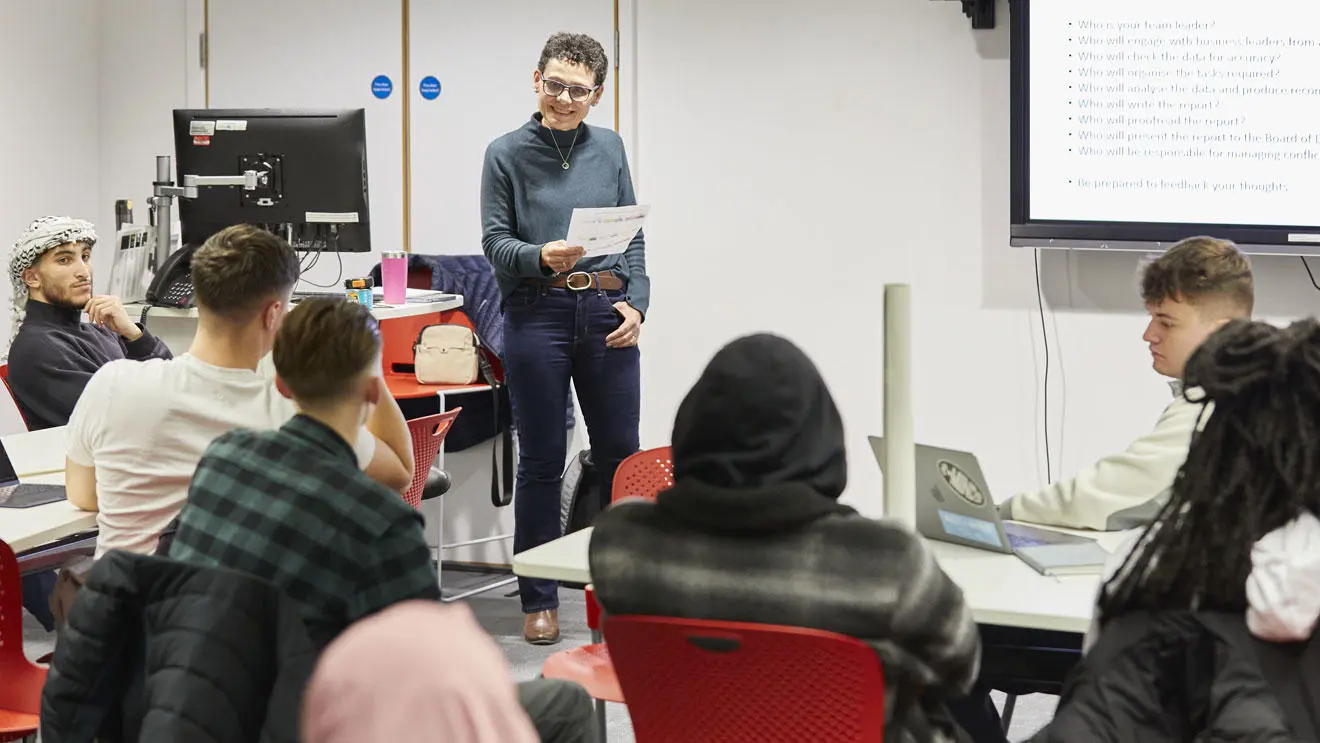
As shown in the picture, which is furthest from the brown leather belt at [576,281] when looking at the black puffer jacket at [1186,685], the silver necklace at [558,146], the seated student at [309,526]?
the black puffer jacket at [1186,685]

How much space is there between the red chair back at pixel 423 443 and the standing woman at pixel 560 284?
0.47 meters

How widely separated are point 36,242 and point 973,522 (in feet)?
8.94

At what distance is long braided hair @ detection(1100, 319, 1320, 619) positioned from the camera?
62.1 inches

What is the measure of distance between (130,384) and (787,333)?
2.85 m

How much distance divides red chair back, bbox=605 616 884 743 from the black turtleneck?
2579 millimetres

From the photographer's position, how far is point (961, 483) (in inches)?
89.7

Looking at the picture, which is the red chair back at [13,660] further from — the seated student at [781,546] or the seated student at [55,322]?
the seated student at [55,322]

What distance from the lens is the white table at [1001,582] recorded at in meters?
1.97

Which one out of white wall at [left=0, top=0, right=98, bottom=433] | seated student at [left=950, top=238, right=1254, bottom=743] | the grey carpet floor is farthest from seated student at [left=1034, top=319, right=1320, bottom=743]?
white wall at [left=0, top=0, right=98, bottom=433]

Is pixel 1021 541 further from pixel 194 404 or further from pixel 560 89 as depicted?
pixel 560 89

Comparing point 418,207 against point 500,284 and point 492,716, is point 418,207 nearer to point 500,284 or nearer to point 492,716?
point 500,284

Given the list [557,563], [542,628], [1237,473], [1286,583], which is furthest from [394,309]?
[1286,583]

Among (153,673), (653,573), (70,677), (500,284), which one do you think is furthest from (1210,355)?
(500,284)

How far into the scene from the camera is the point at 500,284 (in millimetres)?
4000
